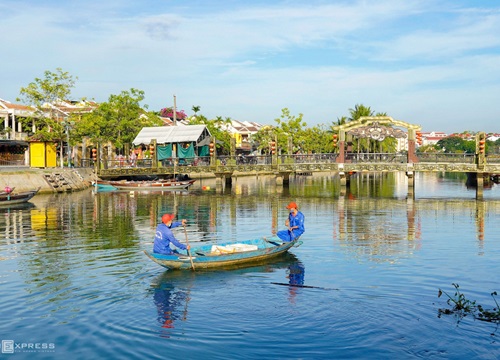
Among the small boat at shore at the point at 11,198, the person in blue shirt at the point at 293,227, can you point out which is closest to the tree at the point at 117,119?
the small boat at shore at the point at 11,198

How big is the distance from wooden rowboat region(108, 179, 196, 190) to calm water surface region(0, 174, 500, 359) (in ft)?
78.0

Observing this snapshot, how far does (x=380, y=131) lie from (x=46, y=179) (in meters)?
30.4

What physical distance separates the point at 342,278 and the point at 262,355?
23.8ft

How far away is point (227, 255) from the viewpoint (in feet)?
65.0

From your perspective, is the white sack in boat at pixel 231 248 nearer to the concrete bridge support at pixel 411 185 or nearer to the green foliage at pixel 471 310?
the green foliage at pixel 471 310

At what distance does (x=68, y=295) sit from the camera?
17.0 metres

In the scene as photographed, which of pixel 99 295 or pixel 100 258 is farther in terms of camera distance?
pixel 100 258

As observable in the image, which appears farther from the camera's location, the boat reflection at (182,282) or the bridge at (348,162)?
the bridge at (348,162)

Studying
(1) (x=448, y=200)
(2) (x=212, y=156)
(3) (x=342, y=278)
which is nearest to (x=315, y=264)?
(3) (x=342, y=278)

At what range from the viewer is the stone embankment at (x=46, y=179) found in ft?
162

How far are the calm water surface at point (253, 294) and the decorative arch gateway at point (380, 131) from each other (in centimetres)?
2036

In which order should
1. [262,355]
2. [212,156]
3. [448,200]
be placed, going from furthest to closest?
[212,156] → [448,200] → [262,355]

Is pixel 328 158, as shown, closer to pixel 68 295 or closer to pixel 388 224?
pixel 388 224

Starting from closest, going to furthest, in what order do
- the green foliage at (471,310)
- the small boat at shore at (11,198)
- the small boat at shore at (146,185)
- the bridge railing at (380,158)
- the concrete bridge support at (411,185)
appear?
the green foliage at (471,310) → the small boat at shore at (11,198) → the concrete bridge support at (411,185) → the bridge railing at (380,158) → the small boat at shore at (146,185)
